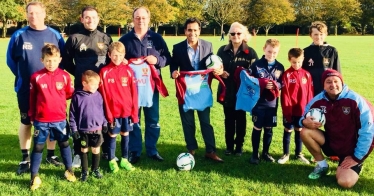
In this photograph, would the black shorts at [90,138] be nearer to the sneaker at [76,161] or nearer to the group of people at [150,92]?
the group of people at [150,92]

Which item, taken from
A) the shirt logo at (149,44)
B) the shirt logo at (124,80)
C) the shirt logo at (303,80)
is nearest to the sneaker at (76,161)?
the shirt logo at (124,80)

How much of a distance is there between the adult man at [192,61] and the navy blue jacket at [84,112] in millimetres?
1295

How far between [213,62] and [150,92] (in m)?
1.05

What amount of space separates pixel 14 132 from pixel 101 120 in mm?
3271

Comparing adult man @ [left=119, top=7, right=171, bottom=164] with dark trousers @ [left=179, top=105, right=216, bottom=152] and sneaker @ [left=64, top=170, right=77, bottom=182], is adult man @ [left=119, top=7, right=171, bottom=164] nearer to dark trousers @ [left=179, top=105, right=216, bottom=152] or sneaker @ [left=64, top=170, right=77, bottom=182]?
dark trousers @ [left=179, top=105, right=216, bottom=152]

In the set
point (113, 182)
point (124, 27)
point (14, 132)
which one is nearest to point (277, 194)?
point (113, 182)

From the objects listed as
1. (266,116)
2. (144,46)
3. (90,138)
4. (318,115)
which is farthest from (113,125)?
(318,115)

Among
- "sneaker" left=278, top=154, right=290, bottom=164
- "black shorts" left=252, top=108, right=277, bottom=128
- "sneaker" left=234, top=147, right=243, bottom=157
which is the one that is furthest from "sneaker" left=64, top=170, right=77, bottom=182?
"sneaker" left=278, top=154, right=290, bottom=164

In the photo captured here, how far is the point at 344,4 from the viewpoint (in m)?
66.9

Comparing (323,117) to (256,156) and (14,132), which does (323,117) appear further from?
(14,132)

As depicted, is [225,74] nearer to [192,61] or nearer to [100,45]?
[192,61]

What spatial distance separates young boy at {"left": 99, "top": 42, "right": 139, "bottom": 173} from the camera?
4.89 meters

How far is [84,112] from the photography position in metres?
4.59

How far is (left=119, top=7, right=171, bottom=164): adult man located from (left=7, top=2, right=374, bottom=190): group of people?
0.05 feet
